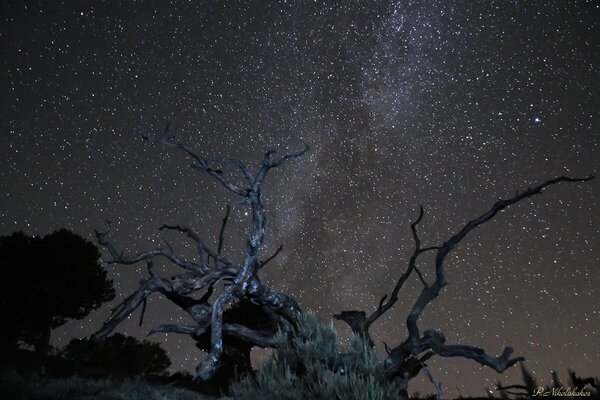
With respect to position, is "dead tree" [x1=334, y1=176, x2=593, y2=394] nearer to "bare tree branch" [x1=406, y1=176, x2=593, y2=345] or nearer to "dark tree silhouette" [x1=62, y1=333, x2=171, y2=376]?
"bare tree branch" [x1=406, y1=176, x2=593, y2=345]

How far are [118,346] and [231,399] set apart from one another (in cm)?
2383

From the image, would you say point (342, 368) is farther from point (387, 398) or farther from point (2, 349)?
point (2, 349)

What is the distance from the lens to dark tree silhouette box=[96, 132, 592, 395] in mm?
12617

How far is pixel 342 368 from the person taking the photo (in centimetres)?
973

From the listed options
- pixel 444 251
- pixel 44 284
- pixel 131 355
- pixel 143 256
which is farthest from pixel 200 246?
pixel 131 355

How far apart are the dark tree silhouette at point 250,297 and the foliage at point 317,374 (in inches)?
93.3

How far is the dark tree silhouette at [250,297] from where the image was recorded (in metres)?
12.6

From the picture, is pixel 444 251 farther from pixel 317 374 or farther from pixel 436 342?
pixel 317 374

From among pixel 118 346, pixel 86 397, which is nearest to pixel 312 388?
pixel 86 397

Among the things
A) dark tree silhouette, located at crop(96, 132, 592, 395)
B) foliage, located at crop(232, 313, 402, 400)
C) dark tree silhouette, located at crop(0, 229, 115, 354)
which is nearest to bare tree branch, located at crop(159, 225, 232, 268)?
dark tree silhouette, located at crop(96, 132, 592, 395)

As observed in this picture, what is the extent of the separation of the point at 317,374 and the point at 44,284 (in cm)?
2029

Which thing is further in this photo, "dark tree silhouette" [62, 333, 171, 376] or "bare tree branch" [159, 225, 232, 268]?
"dark tree silhouette" [62, 333, 171, 376]

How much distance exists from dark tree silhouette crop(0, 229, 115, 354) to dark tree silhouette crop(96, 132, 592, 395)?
11.2 m

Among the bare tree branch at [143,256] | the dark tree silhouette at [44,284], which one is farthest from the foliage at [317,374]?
the dark tree silhouette at [44,284]
